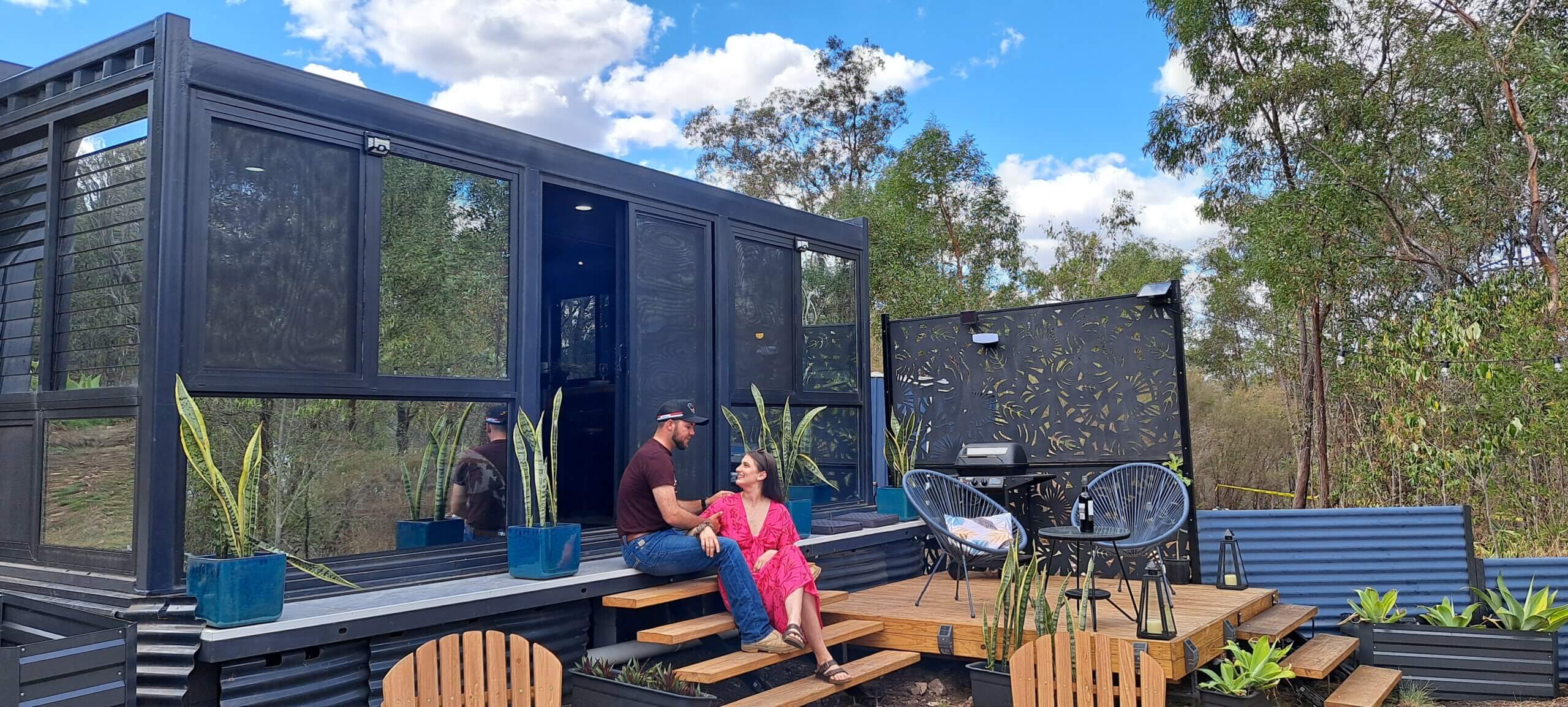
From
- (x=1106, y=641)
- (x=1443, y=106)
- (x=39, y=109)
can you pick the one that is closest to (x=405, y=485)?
(x=39, y=109)

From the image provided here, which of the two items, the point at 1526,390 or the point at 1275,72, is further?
the point at 1275,72

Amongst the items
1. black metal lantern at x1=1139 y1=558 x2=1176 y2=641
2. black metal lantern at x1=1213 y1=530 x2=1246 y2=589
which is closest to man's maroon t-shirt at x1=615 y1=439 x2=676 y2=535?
black metal lantern at x1=1139 y1=558 x2=1176 y2=641

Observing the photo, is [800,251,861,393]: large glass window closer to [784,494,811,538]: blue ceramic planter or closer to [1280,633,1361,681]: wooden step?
[784,494,811,538]: blue ceramic planter

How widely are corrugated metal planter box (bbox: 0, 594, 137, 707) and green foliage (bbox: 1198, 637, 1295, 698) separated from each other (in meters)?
4.20

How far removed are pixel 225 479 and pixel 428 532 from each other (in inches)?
40.9

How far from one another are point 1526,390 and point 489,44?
1753 centimetres

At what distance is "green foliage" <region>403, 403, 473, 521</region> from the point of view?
457 centimetres

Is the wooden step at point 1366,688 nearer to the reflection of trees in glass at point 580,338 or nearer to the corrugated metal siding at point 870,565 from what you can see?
the corrugated metal siding at point 870,565

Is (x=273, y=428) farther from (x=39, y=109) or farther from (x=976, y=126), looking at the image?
(x=976, y=126)

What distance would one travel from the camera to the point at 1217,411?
1697 centimetres

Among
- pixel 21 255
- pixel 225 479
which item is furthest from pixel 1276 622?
pixel 21 255

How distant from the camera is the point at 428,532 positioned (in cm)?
466

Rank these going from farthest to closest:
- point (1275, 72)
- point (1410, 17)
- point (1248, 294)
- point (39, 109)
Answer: point (1248, 294) → point (1275, 72) → point (1410, 17) → point (39, 109)

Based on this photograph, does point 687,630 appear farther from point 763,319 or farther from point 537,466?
point 763,319
